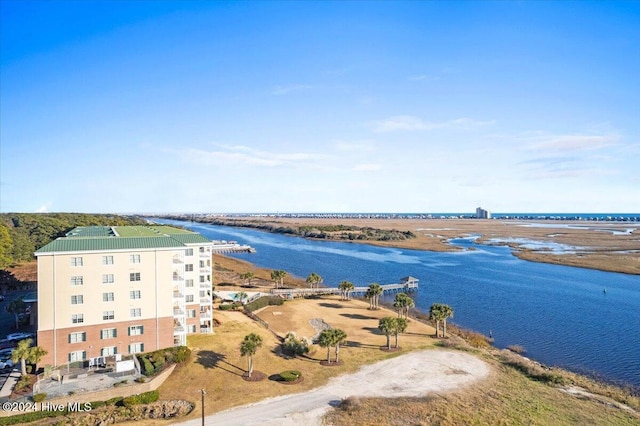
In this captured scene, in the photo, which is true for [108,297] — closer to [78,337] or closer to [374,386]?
[78,337]

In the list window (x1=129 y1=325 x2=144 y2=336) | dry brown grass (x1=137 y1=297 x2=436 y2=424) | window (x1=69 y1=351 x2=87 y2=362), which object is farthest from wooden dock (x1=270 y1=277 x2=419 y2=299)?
window (x1=69 y1=351 x2=87 y2=362)

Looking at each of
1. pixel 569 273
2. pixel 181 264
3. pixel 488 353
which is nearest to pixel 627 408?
pixel 488 353

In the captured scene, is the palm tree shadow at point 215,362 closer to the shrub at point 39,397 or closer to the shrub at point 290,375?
the shrub at point 290,375

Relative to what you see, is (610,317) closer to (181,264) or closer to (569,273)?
(569,273)

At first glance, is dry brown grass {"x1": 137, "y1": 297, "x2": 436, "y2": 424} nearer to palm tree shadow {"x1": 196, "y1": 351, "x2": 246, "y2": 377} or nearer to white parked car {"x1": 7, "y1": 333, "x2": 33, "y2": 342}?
palm tree shadow {"x1": 196, "y1": 351, "x2": 246, "y2": 377}

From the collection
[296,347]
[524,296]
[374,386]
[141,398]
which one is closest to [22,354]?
[141,398]

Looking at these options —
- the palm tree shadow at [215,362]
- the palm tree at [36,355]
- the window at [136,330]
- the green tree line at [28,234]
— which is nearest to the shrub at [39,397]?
the palm tree at [36,355]

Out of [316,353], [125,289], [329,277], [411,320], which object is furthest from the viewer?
[329,277]
